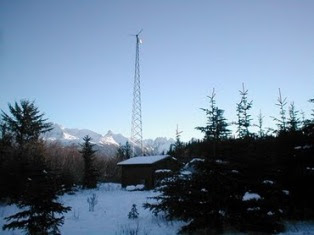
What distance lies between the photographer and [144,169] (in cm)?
4503

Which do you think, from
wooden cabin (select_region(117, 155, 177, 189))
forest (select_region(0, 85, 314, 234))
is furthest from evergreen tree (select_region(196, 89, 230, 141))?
wooden cabin (select_region(117, 155, 177, 189))

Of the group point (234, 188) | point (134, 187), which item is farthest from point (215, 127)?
point (134, 187)

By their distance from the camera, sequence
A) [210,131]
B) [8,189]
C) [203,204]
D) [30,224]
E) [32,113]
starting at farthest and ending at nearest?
1. [32,113]
2. [8,189]
3. [210,131]
4. [203,204]
5. [30,224]

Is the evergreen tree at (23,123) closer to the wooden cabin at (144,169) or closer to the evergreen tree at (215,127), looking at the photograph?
the wooden cabin at (144,169)

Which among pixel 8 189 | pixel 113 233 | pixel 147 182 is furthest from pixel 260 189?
pixel 147 182

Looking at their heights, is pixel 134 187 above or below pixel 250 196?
above

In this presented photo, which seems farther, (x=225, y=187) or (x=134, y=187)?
(x=134, y=187)

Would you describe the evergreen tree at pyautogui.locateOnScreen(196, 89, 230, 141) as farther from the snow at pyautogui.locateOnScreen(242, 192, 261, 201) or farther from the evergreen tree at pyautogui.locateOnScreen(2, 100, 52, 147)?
the evergreen tree at pyautogui.locateOnScreen(2, 100, 52, 147)

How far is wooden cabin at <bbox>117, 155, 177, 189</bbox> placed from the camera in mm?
44250

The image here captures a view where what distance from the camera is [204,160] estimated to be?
1055cm

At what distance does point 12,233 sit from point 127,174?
3498 cm

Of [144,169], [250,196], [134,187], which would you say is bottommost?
[250,196]

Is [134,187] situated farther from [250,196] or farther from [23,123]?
[250,196]

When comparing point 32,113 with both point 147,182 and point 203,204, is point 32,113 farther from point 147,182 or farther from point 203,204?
point 203,204
